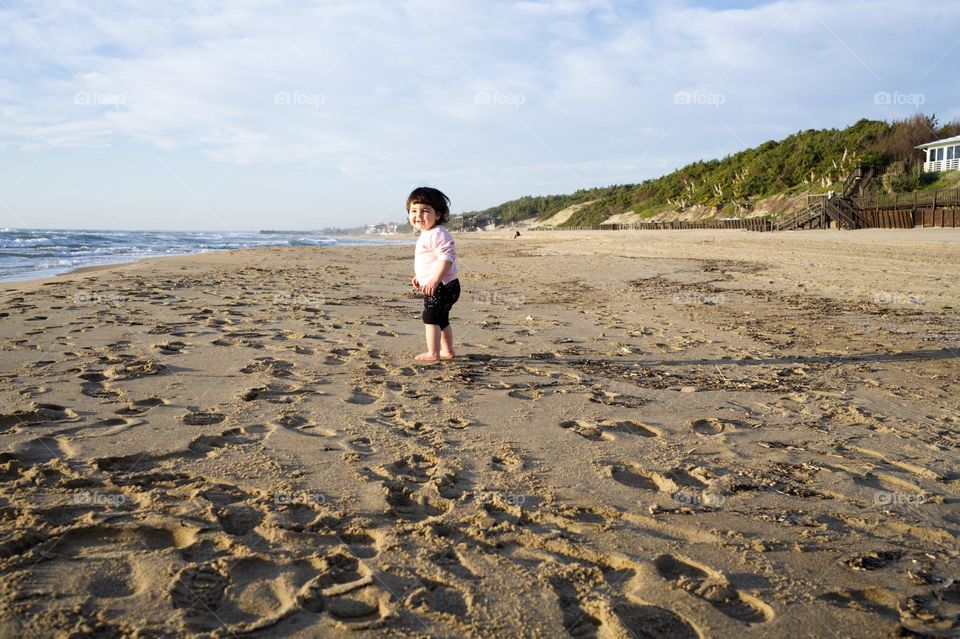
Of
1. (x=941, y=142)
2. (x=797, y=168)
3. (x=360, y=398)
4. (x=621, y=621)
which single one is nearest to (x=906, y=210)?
(x=941, y=142)

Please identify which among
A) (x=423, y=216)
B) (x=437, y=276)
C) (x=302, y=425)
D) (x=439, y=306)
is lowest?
(x=302, y=425)

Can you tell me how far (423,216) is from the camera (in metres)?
5.20

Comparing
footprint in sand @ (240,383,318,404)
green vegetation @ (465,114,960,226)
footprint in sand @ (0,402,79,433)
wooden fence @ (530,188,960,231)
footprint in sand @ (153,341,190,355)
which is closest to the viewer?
footprint in sand @ (0,402,79,433)

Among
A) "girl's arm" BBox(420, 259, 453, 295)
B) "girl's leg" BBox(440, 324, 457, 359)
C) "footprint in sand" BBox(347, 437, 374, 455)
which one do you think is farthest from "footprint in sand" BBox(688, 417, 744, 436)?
"girl's arm" BBox(420, 259, 453, 295)

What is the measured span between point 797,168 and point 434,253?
40.2 meters

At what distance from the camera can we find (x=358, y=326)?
259 inches

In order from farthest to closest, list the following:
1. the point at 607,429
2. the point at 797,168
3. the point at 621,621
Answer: the point at 797,168, the point at 607,429, the point at 621,621

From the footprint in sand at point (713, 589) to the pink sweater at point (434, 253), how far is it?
3418 millimetres

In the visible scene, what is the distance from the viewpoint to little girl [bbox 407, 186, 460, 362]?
5.07 meters

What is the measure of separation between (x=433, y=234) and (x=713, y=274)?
9.14 metres

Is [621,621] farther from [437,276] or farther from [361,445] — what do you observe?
[437,276]

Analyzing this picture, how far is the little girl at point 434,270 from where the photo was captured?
5074 mm

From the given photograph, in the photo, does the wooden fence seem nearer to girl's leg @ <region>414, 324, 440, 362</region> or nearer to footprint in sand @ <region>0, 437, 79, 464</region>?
girl's leg @ <region>414, 324, 440, 362</region>

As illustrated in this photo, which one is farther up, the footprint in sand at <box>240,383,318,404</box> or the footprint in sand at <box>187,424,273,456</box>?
the footprint in sand at <box>240,383,318,404</box>
